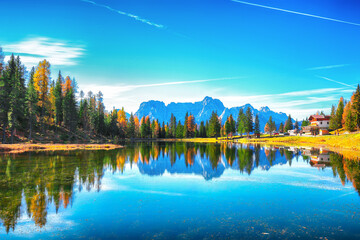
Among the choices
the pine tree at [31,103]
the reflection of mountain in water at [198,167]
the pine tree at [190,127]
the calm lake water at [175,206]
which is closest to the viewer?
the calm lake water at [175,206]

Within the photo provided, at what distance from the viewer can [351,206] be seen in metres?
16.3

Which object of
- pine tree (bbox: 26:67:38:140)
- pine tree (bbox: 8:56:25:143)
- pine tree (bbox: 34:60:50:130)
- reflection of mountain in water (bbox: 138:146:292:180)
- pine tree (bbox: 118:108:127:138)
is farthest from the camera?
pine tree (bbox: 118:108:127:138)

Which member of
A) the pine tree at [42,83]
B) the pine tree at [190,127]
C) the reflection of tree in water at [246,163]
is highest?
the pine tree at [42,83]

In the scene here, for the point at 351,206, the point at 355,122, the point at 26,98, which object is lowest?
the point at 351,206

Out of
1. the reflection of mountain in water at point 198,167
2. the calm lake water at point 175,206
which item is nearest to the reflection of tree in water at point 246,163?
the reflection of mountain in water at point 198,167

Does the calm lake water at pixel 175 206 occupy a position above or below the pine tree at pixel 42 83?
below

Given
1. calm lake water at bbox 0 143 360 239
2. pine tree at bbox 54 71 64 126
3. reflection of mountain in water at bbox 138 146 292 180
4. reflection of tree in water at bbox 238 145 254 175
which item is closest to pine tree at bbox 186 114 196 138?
pine tree at bbox 54 71 64 126

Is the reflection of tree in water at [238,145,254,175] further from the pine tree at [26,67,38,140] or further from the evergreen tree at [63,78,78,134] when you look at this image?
the evergreen tree at [63,78,78,134]

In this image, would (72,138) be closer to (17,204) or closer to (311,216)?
(17,204)

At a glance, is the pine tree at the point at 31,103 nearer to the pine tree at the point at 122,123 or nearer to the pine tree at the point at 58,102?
the pine tree at the point at 58,102

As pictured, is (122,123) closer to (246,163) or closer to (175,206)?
(246,163)

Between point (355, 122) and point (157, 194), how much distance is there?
89.2 m

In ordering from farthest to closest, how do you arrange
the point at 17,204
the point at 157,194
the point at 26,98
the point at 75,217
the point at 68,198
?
the point at 26,98
the point at 157,194
the point at 68,198
the point at 17,204
the point at 75,217

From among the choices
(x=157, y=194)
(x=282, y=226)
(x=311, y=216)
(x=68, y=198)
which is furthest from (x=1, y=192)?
(x=311, y=216)
